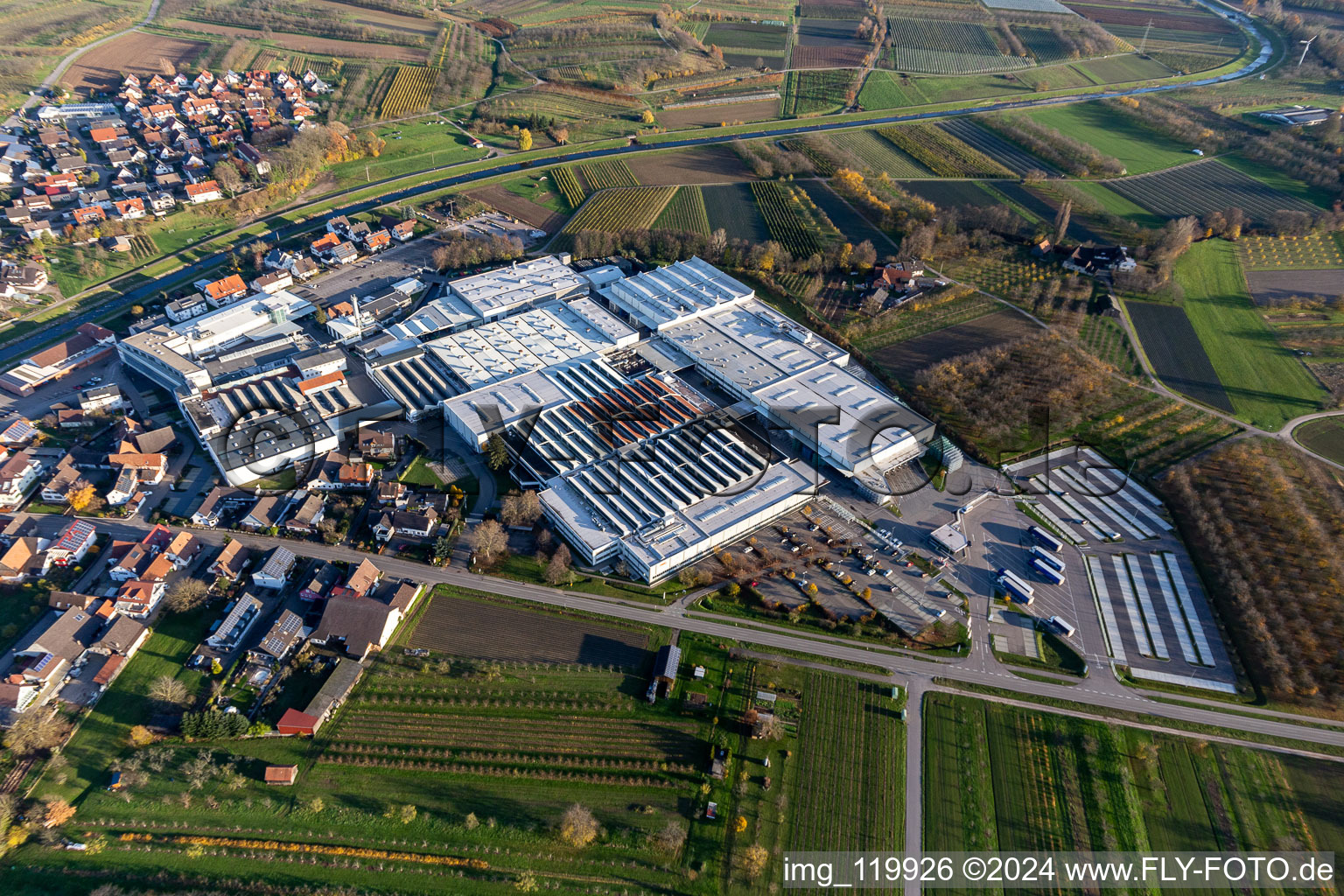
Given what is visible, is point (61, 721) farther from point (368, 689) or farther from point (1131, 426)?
point (1131, 426)

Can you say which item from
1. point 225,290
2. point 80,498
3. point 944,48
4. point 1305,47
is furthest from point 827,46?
point 80,498

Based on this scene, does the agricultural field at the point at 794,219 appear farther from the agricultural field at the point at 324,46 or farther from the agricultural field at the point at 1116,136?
the agricultural field at the point at 324,46

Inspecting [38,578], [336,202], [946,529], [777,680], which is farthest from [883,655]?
[336,202]

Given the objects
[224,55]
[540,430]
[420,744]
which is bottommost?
[420,744]

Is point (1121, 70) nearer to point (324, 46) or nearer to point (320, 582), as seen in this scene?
point (324, 46)

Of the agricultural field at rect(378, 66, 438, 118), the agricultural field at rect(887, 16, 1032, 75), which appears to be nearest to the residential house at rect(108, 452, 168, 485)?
the agricultural field at rect(378, 66, 438, 118)

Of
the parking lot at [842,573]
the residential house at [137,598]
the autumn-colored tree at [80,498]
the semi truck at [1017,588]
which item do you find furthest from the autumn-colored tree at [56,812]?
the semi truck at [1017,588]

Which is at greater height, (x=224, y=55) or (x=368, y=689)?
(x=224, y=55)

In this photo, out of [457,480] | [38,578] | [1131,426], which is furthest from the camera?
[1131,426]
